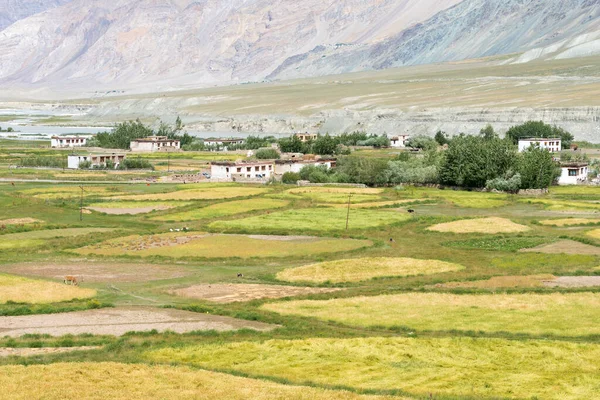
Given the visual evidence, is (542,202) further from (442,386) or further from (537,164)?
(442,386)

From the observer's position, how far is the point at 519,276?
51.9 meters

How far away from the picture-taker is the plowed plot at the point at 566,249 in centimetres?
6018

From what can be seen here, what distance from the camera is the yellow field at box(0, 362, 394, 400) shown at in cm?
2888

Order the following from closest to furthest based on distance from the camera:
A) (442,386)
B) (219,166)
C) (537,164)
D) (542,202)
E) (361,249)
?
1. (442,386)
2. (361,249)
3. (542,202)
4. (537,164)
5. (219,166)

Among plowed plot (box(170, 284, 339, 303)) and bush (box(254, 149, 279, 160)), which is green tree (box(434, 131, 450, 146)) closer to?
bush (box(254, 149, 279, 160))

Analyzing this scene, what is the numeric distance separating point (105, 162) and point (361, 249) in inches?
3296

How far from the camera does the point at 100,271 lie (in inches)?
2110

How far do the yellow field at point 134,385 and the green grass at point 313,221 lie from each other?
3886 cm

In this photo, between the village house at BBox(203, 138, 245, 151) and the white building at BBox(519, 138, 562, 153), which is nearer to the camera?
the white building at BBox(519, 138, 562, 153)

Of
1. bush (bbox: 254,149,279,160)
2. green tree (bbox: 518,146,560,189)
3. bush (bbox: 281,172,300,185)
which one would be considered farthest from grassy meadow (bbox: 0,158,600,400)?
bush (bbox: 254,149,279,160)

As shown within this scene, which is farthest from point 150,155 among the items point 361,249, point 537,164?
point 361,249

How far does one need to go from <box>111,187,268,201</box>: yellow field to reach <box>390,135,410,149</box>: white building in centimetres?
7873

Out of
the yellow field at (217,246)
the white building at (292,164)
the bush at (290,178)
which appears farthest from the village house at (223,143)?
the yellow field at (217,246)

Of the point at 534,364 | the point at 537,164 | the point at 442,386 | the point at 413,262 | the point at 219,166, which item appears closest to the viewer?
the point at 442,386
